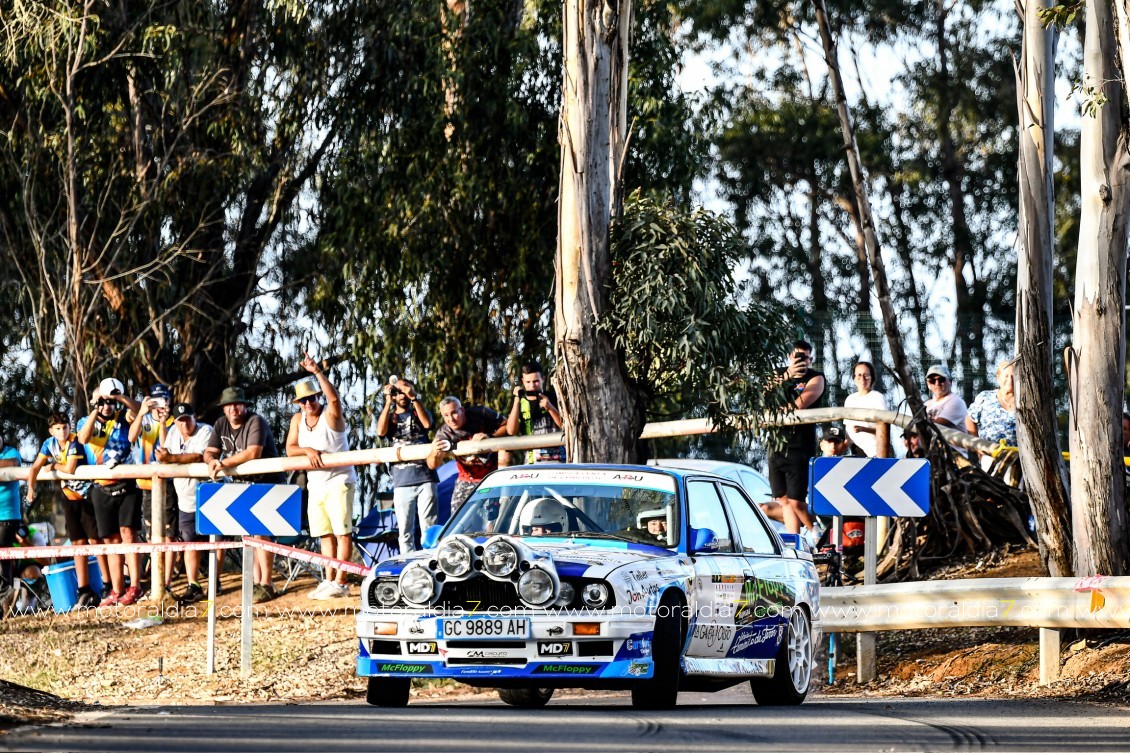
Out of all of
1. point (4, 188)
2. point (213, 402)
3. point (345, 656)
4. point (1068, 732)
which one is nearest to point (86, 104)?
point (4, 188)

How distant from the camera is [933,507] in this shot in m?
17.1

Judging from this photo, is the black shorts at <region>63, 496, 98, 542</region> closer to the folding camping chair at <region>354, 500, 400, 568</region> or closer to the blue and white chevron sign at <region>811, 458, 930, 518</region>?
the folding camping chair at <region>354, 500, 400, 568</region>

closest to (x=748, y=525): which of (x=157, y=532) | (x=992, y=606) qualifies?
(x=992, y=606)

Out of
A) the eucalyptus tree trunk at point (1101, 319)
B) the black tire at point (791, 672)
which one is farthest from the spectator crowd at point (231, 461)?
the eucalyptus tree trunk at point (1101, 319)

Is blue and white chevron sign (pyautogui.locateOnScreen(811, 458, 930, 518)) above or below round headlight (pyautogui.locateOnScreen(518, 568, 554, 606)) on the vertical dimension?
above

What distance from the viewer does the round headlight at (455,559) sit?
10102mm

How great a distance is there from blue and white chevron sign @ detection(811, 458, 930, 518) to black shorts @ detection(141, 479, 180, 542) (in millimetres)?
8217

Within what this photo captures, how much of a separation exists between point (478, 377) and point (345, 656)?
9.39 m

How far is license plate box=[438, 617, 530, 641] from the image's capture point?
997cm

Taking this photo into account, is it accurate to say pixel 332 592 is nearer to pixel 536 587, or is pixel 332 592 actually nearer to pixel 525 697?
pixel 525 697

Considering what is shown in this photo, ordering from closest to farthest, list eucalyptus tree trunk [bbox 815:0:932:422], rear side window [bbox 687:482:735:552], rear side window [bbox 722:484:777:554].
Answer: rear side window [bbox 687:482:735:552]
rear side window [bbox 722:484:777:554]
eucalyptus tree trunk [bbox 815:0:932:422]

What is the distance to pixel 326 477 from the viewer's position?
1769cm

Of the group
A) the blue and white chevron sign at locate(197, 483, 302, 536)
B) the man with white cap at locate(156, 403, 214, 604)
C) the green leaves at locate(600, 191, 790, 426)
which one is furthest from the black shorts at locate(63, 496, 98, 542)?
the green leaves at locate(600, 191, 790, 426)

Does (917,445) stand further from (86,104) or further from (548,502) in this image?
(86,104)
